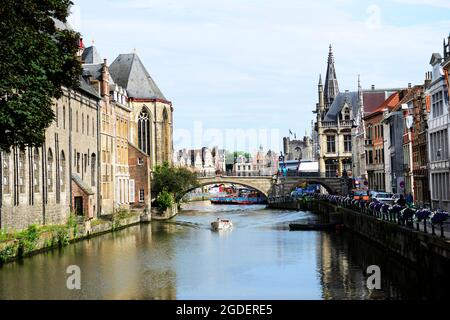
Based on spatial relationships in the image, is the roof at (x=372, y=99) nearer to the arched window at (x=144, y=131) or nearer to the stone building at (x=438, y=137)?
the arched window at (x=144, y=131)

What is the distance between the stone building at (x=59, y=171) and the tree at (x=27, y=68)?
31.5 feet

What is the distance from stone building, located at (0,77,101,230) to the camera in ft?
147

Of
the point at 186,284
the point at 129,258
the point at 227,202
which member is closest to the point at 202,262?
the point at 129,258

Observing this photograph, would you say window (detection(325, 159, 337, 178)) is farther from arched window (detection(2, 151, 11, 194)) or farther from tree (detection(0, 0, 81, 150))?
tree (detection(0, 0, 81, 150))

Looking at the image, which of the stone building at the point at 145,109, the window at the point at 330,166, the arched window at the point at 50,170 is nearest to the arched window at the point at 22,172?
the arched window at the point at 50,170

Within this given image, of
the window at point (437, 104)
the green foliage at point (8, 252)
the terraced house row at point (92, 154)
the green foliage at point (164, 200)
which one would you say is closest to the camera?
the green foliage at point (8, 252)

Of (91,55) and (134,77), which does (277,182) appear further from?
(91,55)

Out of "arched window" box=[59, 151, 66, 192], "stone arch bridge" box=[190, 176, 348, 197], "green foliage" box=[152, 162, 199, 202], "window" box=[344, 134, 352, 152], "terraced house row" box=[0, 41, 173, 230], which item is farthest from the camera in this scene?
"window" box=[344, 134, 352, 152]

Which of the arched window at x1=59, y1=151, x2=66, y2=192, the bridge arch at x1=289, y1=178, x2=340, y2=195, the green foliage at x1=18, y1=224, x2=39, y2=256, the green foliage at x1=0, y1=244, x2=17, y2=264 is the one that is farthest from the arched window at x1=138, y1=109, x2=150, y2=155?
the green foliage at x1=0, y1=244, x2=17, y2=264

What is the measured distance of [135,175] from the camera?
8569cm

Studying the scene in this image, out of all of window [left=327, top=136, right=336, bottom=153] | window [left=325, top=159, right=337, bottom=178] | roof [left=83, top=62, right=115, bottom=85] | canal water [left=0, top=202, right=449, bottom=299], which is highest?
roof [left=83, top=62, right=115, bottom=85]

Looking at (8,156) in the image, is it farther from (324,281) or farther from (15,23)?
(324,281)

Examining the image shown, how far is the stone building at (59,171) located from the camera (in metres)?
44.9

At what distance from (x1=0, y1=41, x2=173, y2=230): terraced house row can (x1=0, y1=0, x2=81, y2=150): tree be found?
5593mm
